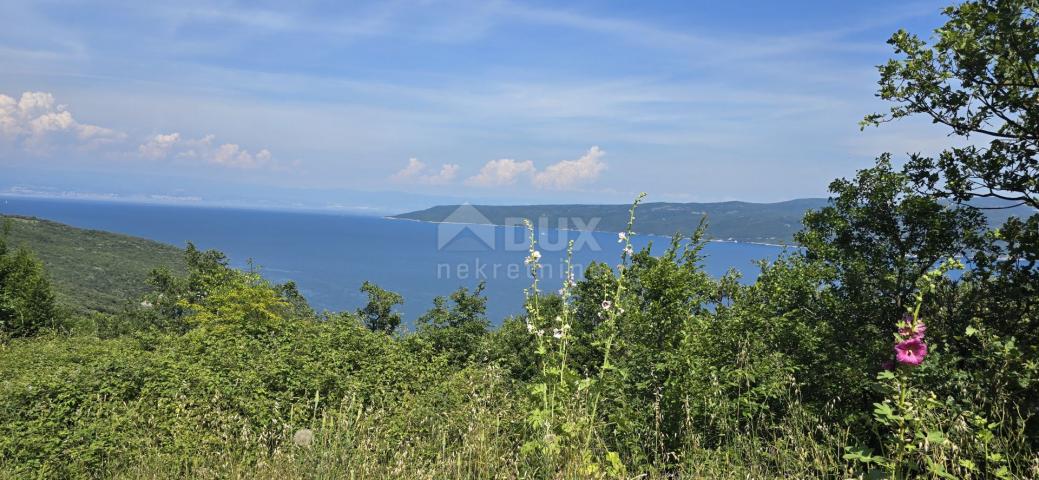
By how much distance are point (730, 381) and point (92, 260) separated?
9688cm

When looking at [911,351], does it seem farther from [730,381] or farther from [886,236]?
[886,236]

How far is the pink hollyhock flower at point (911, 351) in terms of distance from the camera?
2.16 m

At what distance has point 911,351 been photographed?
2197 millimetres

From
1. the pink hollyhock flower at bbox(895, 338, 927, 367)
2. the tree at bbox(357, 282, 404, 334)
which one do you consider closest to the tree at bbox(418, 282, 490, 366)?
the tree at bbox(357, 282, 404, 334)

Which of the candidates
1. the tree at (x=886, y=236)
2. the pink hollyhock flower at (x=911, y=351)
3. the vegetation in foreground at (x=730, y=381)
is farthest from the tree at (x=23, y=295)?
the pink hollyhock flower at (x=911, y=351)

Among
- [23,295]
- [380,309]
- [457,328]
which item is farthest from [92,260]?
[457,328]

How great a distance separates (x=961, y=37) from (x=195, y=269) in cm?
3582

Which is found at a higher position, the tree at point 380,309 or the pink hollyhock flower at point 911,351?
the pink hollyhock flower at point 911,351

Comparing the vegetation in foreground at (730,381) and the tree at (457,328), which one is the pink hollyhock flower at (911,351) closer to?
the vegetation in foreground at (730,381)

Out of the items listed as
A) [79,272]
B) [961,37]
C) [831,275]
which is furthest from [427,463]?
[79,272]

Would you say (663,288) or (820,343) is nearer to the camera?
(820,343)

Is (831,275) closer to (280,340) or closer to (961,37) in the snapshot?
(961,37)

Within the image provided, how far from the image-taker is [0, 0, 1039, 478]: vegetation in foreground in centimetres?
312

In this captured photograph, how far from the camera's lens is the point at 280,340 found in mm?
9719
